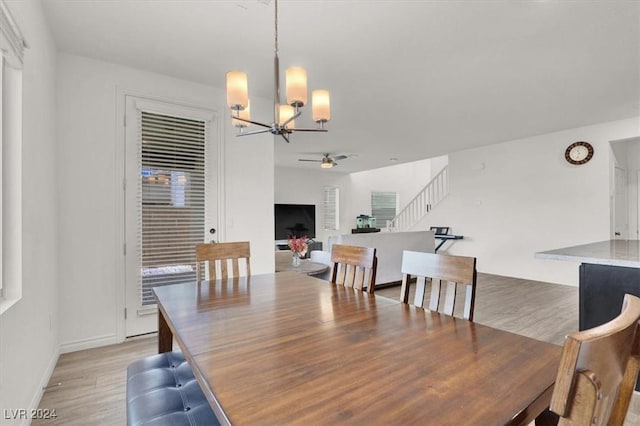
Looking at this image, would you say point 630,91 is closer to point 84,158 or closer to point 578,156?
point 578,156

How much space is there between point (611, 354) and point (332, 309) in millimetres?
1054

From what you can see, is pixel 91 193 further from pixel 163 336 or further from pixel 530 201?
pixel 530 201

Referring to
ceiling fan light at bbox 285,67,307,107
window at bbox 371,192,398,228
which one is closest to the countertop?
ceiling fan light at bbox 285,67,307,107

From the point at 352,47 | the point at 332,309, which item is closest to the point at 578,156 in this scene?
the point at 352,47

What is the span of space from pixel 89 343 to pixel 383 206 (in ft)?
29.5

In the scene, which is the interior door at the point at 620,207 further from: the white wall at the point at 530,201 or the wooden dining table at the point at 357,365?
the wooden dining table at the point at 357,365

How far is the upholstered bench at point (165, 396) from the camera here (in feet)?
3.62

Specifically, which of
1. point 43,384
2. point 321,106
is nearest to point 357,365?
point 321,106

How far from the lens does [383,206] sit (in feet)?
34.8

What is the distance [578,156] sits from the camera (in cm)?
519

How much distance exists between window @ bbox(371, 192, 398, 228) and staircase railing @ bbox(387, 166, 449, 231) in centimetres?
154

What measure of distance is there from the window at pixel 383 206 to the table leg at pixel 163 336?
29.2 feet

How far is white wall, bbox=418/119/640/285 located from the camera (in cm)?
501

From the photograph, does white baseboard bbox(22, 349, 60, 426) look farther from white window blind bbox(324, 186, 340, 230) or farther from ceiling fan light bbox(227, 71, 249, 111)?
white window blind bbox(324, 186, 340, 230)
